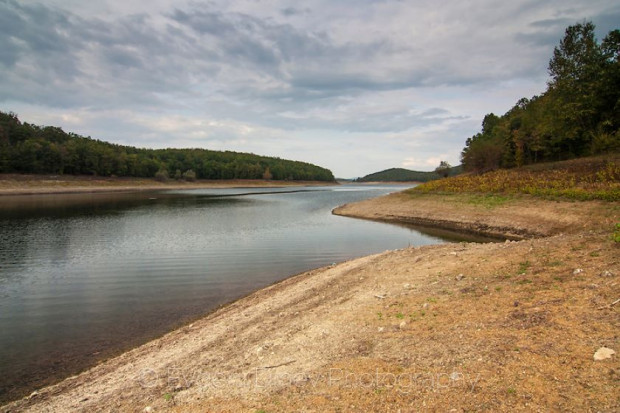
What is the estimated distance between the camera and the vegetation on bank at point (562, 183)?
27.1 m

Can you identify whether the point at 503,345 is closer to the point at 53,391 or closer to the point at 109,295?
the point at 53,391

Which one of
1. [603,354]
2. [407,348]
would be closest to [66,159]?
[407,348]

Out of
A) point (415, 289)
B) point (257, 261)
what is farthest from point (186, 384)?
point (257, 261)

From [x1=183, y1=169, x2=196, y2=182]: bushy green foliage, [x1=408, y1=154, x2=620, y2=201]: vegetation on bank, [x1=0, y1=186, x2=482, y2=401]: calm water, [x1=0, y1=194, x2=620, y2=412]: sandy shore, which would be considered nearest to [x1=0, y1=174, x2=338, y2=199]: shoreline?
[x1=183, y1=169, x2=196, y2=182]: bushy green foliage

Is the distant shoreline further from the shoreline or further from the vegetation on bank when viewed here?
the vegetation on bank

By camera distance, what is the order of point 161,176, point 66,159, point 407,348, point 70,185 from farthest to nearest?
point 161,176 → point 66,159 → point 70,185 → point 407,348

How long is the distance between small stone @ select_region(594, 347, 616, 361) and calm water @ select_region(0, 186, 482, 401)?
10617 millimetres

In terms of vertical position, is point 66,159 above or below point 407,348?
above

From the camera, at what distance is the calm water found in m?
9.98

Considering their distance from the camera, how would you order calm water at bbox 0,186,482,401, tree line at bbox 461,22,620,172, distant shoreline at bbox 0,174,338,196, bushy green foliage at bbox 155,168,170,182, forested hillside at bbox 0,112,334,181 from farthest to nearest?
bushy green foliage at bbox 155,168,170,182 → forested hillside at bbox 0,112,334,181 → distant shoreline at bbox 0,174,338,196 → tree line at bbox 461,22,620,172 → calm water at bbox 0,186,482,401

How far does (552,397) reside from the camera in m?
4.57

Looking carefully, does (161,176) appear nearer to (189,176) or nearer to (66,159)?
(189,176)

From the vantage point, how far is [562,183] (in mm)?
31516

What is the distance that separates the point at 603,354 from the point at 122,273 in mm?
18830
